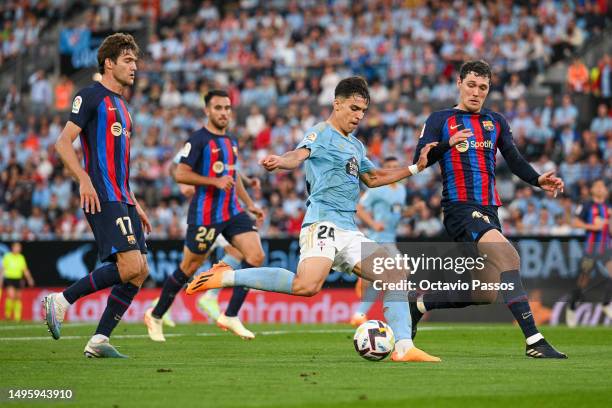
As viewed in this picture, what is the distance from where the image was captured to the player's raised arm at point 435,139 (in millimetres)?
10289

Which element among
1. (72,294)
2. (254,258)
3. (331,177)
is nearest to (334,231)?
(331,177)

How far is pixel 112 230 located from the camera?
995 centimetres

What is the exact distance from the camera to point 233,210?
13.9 m

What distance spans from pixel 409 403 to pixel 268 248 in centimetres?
1407

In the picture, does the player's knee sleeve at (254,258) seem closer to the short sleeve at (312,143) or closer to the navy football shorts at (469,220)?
the navy football shorts at (469,220)

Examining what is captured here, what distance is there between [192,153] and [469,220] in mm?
4291

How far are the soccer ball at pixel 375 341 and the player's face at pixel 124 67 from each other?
3053 millimetres

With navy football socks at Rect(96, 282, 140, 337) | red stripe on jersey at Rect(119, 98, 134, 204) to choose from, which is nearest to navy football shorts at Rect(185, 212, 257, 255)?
navy football socks at Rect(96, 282, 140, 337)

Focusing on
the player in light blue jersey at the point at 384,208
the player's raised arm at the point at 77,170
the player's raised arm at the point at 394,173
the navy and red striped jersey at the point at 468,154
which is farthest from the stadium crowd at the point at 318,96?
the player's raised arm at the point at 77,170

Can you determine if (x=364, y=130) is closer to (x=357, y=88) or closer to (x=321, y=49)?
(x=321, y=49)

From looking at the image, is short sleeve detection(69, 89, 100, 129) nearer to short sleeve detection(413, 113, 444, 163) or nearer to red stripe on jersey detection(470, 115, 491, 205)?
A: short sleeve detection(413, 113, 444, 163)

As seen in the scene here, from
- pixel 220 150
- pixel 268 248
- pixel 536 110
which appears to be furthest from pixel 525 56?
pixel 220 150

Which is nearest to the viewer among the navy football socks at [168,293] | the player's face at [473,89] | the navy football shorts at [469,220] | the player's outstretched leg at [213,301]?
the navy football shorts at [469,220]

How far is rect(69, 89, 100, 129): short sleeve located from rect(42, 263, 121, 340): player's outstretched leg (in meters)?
1.29
